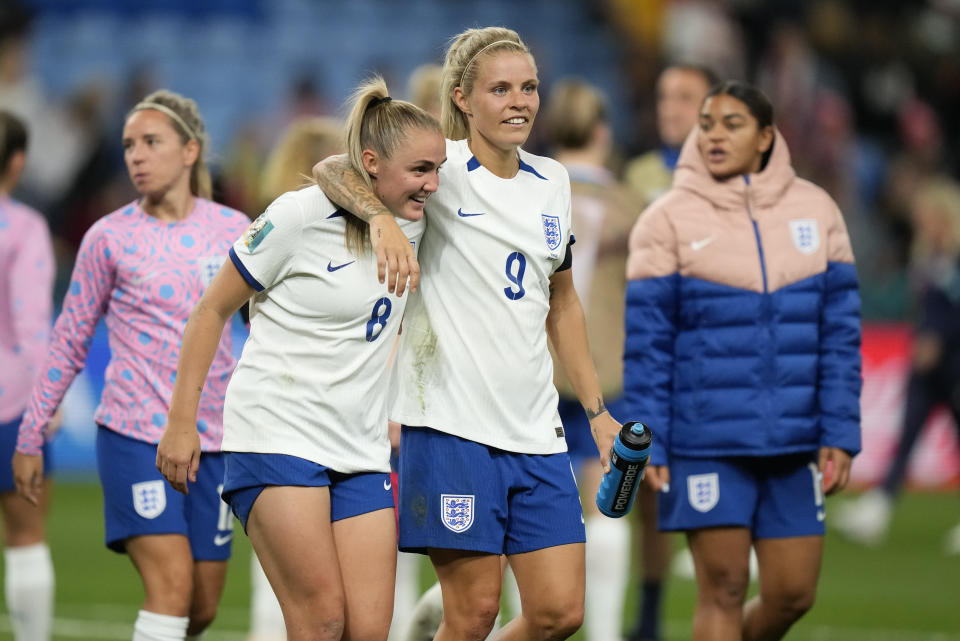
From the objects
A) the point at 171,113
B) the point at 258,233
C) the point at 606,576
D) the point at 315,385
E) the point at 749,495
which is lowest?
the point at 606,576

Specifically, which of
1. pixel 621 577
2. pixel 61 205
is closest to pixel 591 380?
pixel 621 577

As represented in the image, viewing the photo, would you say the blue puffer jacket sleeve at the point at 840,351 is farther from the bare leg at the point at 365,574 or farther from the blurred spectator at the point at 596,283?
the bare leg at the point at 365,574

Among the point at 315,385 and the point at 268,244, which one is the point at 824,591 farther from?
the point at 268,244

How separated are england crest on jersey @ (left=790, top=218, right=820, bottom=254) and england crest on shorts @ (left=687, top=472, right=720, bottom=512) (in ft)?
2.93

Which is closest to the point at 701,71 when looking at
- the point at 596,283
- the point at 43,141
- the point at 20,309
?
the point at 596,283

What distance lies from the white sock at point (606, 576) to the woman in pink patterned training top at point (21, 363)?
7.92 ft

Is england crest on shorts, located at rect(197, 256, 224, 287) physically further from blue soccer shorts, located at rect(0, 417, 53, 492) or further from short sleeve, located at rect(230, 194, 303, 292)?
blue soccer shorts, located at rect(0, 417, 53, 492)

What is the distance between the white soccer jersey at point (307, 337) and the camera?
15.0 feet

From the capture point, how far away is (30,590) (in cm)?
652

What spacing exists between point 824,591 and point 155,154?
5360 millimetres

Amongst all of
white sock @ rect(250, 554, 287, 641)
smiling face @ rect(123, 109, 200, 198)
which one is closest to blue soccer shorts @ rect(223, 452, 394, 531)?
smiling face @ rect(123, 109, 200, 198)

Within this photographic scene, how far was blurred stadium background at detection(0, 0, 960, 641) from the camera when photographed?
14.4 metres

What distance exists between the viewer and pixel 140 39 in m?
18.4

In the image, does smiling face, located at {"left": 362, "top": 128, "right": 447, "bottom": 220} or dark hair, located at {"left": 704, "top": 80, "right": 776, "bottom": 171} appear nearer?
smiling face, located at {"left": 362, "top": 128, "right": 447, "bottom": 220}
